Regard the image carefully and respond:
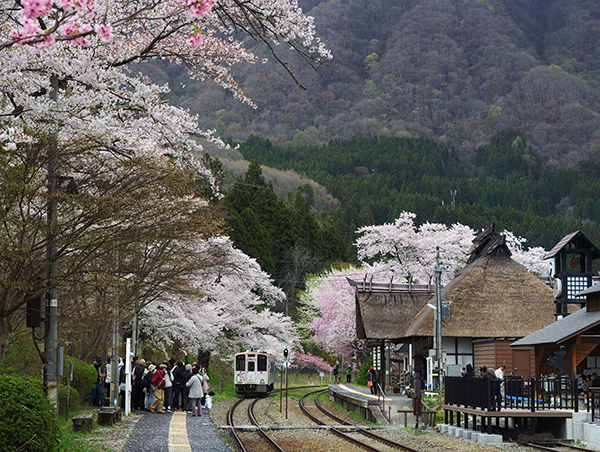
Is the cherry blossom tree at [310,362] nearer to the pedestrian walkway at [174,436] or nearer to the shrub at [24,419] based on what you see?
the pedestrian walkway at [174,436]

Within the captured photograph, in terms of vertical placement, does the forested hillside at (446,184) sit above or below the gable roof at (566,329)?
above

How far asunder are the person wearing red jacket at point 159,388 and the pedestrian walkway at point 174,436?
49.8 inches

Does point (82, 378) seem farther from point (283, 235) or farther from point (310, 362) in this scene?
point (283, 235)

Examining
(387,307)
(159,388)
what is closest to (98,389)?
(159,388)

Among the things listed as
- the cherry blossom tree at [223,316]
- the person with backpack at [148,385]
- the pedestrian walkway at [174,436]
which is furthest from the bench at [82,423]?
the cherry blossom tree at [223,316]

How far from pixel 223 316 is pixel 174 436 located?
2483cm

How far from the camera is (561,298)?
29.4m

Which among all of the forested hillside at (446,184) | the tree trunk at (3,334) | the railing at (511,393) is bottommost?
the railing at (511,393)

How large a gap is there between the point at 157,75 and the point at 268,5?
175630 millimetres

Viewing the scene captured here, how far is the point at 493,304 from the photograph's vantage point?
33.6 meters

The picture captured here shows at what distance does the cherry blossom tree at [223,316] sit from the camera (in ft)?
105

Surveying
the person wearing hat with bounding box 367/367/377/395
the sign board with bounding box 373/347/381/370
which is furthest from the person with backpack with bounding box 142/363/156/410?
the sign board with bounding box 373/347/381/370

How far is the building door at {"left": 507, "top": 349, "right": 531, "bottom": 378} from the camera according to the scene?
98.0 ft

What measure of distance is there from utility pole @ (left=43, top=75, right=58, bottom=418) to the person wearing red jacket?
880 centimetres
